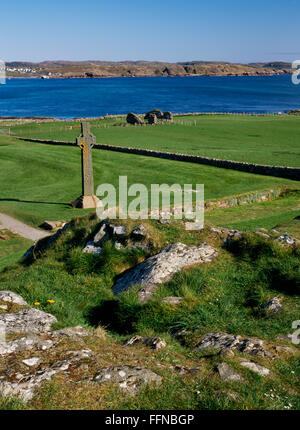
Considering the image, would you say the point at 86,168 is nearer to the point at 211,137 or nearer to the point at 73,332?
the point at 73,332

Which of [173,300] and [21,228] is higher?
[173,300]

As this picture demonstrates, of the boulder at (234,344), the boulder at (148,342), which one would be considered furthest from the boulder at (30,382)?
the boulder at (234,344)

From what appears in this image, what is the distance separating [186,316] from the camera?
796cm

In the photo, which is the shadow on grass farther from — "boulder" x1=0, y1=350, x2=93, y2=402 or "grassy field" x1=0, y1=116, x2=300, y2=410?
"boulder" x1=0, y1=350, x2=93, y2=402

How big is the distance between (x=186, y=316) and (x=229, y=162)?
27.0m

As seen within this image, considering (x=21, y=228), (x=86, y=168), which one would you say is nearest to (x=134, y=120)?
(x=86, y=168)

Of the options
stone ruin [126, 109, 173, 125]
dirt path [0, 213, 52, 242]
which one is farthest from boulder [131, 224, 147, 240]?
stone ruin [126, 109, 173, 125]

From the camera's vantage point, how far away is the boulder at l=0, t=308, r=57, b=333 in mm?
6855

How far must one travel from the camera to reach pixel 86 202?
2430cm

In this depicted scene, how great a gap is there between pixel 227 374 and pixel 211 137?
49910mm

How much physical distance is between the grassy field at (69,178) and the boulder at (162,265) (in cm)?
1325
